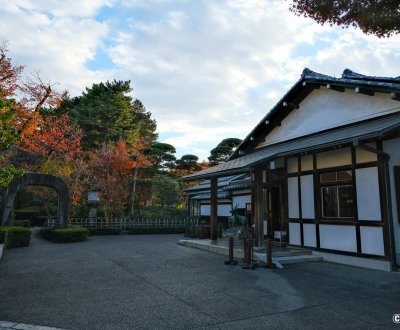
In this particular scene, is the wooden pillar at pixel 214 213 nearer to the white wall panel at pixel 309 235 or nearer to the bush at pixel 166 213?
the white wall panel at pixel 309 235

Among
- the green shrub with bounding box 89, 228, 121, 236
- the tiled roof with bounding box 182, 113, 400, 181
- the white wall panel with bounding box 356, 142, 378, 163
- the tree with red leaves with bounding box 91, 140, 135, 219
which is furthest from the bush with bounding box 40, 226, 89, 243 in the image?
the white wall panel with bounding box 356, 142, 378, 163

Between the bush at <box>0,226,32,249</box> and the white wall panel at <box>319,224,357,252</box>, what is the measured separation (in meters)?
11.5

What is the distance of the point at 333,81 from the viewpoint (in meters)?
10.1

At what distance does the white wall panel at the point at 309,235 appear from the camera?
32.7 feet

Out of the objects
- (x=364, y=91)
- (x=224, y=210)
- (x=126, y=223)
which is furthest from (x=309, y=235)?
(x=126, y=223)

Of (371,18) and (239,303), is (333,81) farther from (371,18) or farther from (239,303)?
(239,303)

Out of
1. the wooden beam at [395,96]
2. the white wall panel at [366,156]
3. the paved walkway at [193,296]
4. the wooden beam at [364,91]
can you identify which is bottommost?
the paved walkway at [193,296]

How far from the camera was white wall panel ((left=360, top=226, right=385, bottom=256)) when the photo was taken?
805 centimetres

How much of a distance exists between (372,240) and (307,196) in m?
2.53

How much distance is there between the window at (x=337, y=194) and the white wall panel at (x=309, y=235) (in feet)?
2.09

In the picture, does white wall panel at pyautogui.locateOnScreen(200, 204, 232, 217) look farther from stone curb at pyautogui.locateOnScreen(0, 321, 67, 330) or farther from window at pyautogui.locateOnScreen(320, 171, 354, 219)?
stone curb at pyautogui.locateOnScreen(0, 321, 67, 330)

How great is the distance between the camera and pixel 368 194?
8492 mm

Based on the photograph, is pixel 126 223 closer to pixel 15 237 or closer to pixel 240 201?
pixel 240 201

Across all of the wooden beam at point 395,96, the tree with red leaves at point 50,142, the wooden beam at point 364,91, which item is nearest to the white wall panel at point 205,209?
the tree with red leaves at point 50,142
